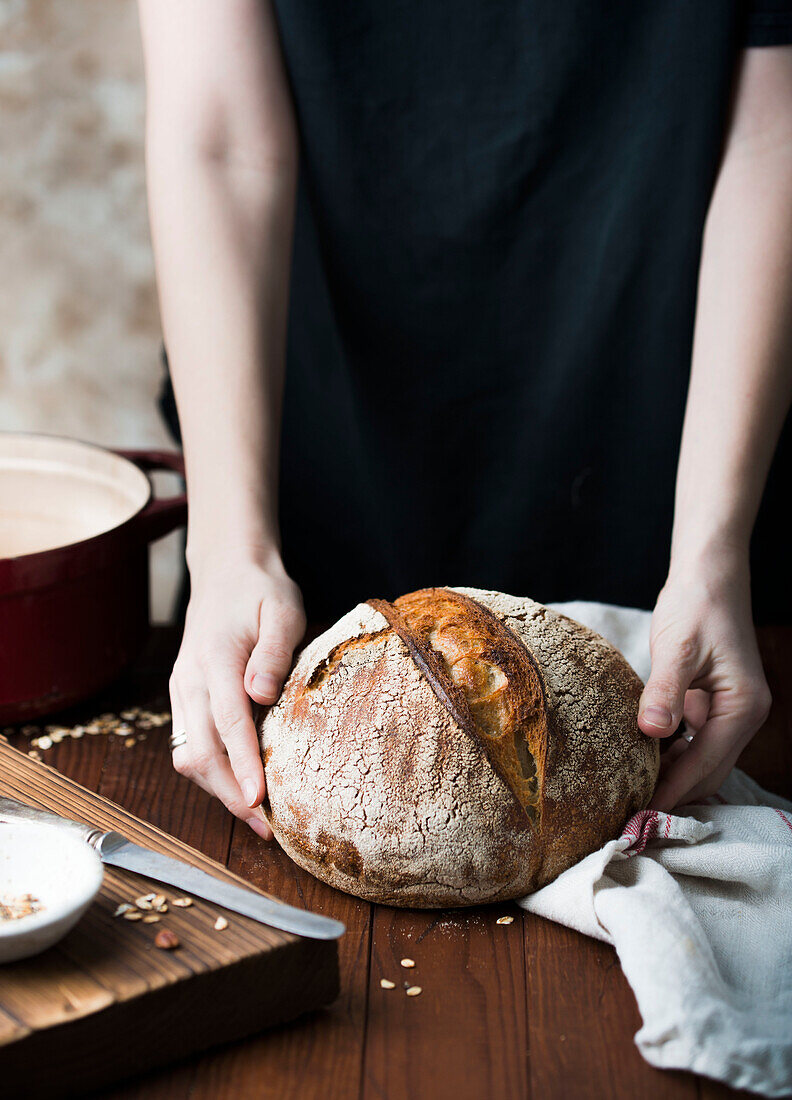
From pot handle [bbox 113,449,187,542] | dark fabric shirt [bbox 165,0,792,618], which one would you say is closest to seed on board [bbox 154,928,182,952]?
pot handle [bbox 113,449,187,542]

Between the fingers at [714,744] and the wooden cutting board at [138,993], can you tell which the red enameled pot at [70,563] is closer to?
the wooden cutting board at [138,993]

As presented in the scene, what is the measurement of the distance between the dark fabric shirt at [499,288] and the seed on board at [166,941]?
0.79 meters

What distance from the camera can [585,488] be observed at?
1.45 meters

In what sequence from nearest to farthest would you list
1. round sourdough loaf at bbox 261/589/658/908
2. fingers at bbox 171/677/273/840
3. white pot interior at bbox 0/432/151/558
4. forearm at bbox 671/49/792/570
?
round sourdough loaf at bbox 261/589/658/908 < fingers at bbox 171/677/273/840 < forearm at bbox 671/49/792/570 < white pot interior at bbox 0/432/151/558

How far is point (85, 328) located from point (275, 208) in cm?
104

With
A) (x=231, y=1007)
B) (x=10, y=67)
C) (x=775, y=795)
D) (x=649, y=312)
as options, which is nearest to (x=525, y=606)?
(x=775, y=795)

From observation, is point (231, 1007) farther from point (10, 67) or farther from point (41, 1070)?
point (10, 67)

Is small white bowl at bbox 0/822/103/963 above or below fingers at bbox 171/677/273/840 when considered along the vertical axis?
above

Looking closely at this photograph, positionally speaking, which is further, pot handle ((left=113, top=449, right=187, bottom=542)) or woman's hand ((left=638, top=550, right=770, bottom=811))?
pot handle ((left=113, top=449, right=187, bottom=542))

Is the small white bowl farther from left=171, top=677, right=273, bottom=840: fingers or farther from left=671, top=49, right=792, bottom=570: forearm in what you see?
left=671, top=49, right=792, bottom=570: forearm

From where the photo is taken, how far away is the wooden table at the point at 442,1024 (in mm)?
697

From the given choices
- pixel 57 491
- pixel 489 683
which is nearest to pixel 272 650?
pixel 489 683

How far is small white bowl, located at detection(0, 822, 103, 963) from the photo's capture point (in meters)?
0.70

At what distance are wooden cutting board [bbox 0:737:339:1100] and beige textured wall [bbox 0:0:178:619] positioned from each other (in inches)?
60.8
